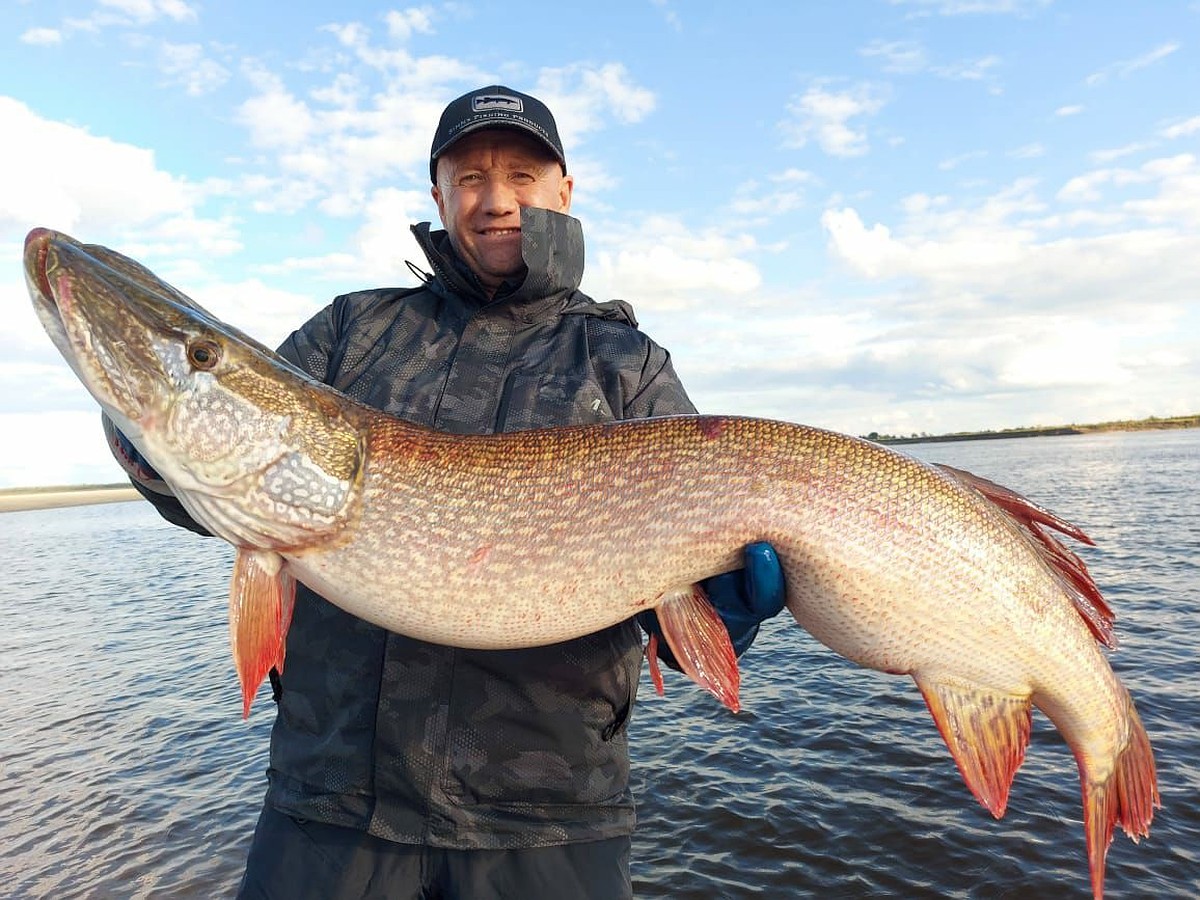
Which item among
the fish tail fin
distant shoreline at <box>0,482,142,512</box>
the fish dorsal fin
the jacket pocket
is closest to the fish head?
the jacket pocket

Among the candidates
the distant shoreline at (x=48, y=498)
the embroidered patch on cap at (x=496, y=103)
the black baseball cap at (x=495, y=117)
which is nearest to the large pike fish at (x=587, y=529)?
the black baseball cap at (x=495, y=117)

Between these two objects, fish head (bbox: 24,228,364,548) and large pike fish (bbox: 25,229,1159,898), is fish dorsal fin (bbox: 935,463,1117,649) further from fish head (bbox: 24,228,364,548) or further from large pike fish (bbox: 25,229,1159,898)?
fish head (bbox: 24,228,364,548)

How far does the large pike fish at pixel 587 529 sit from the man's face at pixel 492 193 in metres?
1.00

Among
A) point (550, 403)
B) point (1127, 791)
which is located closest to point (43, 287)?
point (550, 403)

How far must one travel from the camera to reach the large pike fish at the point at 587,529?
7.30ft

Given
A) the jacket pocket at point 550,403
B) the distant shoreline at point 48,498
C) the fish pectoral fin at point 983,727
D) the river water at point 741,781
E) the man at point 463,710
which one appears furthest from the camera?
the distant shoreline at point 48,498

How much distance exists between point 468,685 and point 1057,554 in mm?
2033

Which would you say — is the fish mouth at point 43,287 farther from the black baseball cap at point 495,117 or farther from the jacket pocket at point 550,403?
the black baseball cap at point 495,117

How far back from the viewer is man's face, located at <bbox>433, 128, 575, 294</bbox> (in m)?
3.08

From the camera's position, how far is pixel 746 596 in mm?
2367

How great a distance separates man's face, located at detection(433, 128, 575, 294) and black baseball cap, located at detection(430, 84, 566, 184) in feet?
0.19

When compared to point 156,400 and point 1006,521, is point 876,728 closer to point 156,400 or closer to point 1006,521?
point 1006,521

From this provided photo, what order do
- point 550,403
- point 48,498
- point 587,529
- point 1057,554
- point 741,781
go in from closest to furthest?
point 587,529 → point 1057,554 → point 550,403 → point 741,781 → point 48,498

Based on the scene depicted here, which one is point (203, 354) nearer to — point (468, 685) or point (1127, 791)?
point (468, 685)
